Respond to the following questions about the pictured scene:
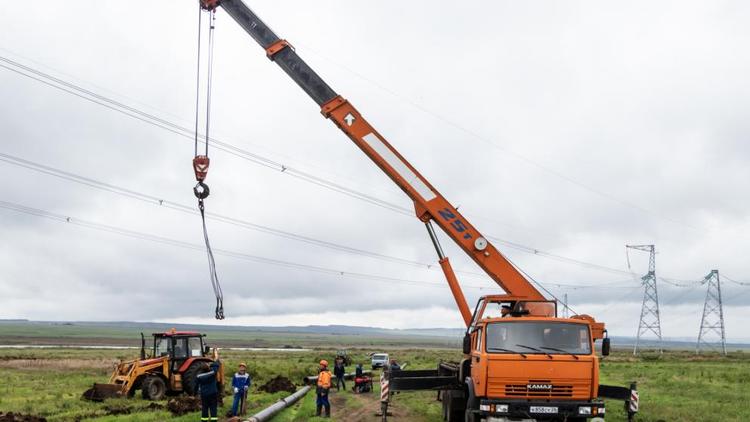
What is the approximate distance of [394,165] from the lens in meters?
20.8

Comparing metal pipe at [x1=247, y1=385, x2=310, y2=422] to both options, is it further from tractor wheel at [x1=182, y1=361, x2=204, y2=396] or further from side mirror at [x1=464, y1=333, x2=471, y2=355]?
side mirror at [x1=464, y1=333, x2=471, y2=355]

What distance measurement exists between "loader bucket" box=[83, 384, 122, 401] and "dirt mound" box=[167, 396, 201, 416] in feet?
9.83

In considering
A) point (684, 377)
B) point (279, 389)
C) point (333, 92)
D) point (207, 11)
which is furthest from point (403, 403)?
point (684, 377)

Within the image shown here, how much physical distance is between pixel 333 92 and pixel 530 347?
1087 centimetres

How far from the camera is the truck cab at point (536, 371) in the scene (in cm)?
1475

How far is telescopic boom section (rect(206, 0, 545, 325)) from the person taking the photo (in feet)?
65.4

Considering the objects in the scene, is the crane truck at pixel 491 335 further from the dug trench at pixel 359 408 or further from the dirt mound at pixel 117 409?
the dirt mound at pixel 117 409

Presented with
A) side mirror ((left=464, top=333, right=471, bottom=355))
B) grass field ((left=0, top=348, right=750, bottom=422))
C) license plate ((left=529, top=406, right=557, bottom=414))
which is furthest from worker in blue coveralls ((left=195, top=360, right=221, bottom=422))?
license plate ((left=529, top=406, right=557, bottom=414))

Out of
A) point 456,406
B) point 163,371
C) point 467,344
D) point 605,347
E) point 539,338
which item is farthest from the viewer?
point 163,371

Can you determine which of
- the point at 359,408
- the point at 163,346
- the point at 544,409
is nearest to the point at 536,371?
the point at 544,409

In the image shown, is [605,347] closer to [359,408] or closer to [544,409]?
[544,409]

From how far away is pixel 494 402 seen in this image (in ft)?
48.5

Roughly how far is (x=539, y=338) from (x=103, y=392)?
56.6 feet

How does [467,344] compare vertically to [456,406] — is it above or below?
above
